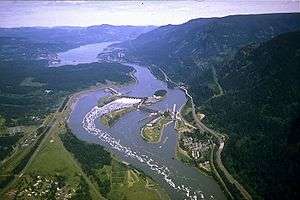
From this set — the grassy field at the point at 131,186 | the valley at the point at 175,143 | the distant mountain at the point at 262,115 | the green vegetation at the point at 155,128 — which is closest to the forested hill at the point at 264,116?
the distant mountain at the point at 262,115

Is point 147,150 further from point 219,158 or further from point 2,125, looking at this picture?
point 2,125

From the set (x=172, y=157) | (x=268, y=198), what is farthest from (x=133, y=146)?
(x=268, y=198)

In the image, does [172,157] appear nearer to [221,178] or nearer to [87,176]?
[221,178]

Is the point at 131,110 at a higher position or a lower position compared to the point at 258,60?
lower

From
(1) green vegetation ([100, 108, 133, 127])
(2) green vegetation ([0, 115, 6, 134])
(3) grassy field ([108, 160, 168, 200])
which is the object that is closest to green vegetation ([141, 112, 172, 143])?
(1) green vegetation ([100, 108, 133, 127])

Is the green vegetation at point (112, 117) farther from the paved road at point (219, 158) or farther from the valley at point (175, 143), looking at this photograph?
the paved road at point (219, 158)
